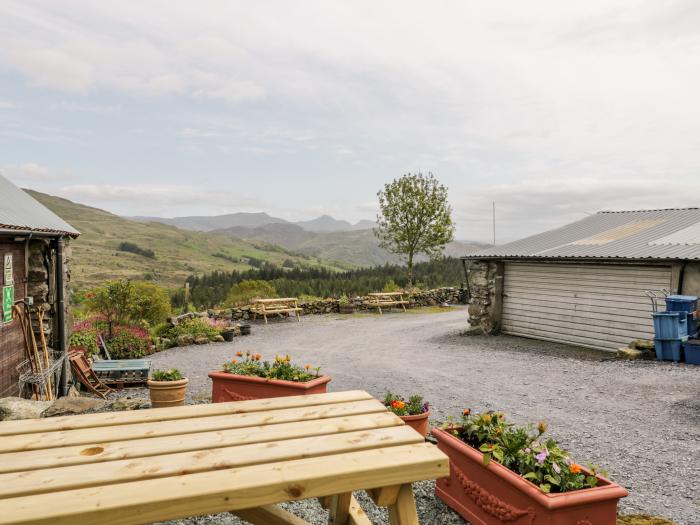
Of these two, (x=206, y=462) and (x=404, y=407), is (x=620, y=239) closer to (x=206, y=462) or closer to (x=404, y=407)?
(x=404, y=407)

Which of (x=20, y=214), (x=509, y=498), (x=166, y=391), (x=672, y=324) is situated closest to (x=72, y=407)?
(x=166, y=391)

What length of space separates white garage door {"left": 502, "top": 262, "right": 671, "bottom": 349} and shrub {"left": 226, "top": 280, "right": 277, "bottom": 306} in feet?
34.1

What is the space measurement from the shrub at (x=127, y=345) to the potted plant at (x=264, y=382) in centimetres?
703

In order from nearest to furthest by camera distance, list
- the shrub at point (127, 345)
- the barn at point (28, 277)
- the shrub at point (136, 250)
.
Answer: the barn at point (28, 277)
the shrub at point (127, 345)
the shrub at point (136, 250)

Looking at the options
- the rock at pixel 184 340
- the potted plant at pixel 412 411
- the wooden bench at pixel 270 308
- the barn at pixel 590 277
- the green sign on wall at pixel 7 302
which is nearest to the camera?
the potted plant at pixel 412 411

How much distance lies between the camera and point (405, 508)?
2.40 m

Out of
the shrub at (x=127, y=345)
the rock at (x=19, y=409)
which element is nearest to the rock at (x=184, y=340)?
the shrub at (x=127, y=345)

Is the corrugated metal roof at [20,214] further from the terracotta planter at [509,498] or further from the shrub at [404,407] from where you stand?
the terracotta planter at [509,498]

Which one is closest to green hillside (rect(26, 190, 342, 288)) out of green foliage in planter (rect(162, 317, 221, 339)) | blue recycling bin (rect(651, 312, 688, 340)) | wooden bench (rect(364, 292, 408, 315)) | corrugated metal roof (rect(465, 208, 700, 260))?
wooden bench (rect(364, 292, 408, 315))

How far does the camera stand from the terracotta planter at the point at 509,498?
10.6 ft

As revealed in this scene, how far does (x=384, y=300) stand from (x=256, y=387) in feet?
55.4

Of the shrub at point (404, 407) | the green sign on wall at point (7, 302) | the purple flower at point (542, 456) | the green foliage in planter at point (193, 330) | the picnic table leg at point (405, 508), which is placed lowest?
the green foliage in planter at point (193, 330)

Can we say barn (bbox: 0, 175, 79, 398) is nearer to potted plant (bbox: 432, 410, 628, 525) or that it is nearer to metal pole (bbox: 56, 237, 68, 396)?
metal pole (bbox: 56, 237, 68, 396)

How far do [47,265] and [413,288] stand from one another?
61.4ft
